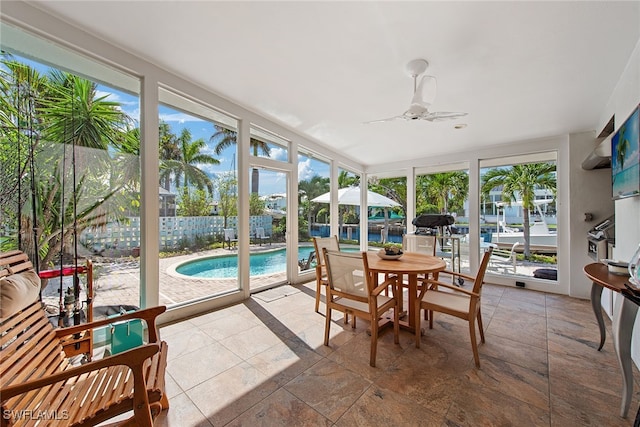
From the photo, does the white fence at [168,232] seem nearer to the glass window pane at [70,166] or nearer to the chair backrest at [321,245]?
the glass window pane at [70,166]

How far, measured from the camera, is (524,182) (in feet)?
15.1

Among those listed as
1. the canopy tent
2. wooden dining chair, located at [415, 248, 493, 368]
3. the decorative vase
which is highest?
the canopy tent

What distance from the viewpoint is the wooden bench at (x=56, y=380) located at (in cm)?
104

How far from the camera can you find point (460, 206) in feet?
17.1

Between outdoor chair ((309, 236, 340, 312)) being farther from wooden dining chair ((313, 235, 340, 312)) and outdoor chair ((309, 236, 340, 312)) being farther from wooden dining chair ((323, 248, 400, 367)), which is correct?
wooden dining chair ((323, 248, 400, 367))

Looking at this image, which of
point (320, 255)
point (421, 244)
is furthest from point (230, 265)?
point (421, 244)

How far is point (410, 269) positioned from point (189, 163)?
288 cm

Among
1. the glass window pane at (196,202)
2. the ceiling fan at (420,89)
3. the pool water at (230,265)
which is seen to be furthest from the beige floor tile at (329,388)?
the ceiling fan at (420,89)

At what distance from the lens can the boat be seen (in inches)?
173

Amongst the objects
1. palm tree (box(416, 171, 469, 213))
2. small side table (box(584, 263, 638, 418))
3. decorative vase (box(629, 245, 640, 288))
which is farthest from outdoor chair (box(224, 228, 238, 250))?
palm tree (box(416, 171, 469, 213))

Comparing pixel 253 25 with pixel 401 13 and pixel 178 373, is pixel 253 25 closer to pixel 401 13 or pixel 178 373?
pixel 401 13

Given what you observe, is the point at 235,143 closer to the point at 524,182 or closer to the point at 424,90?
the point at 424,90

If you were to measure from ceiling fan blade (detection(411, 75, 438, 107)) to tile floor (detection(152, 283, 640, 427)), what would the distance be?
7.84 ft

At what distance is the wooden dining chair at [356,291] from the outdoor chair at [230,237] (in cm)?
174
